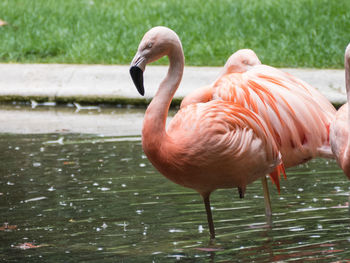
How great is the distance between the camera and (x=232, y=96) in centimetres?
476

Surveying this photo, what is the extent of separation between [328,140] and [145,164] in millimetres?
1823

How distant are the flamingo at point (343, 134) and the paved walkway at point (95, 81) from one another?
3578mm

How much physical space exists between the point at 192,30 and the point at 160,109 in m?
6.75

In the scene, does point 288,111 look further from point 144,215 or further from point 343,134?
point 144,215

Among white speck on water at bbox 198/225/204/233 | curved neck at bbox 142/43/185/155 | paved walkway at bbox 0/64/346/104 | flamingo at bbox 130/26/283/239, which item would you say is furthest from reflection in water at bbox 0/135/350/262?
paved walkway at bbox 0/64/346/104

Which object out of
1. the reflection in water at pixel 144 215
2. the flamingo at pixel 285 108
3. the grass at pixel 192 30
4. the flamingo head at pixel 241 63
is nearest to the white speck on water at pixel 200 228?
the reflection in water at pixel 144 215

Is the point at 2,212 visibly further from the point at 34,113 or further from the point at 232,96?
the point at 34,113

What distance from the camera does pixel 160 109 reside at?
4.16 m

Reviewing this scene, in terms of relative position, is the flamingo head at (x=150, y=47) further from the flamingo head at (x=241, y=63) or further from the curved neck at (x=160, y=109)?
the flamingo head at (x=241, y=63)

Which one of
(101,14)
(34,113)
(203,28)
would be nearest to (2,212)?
(34,113)

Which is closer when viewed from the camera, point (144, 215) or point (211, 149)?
point (211, 149)

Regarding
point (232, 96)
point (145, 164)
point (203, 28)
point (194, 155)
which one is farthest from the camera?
point (203, 28)

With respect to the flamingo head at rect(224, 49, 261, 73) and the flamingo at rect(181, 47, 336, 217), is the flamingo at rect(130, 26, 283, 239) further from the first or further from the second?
the flamingo head at rect(224, 49, 261, 73)

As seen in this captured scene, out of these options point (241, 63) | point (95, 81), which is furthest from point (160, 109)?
point (95, 81)
